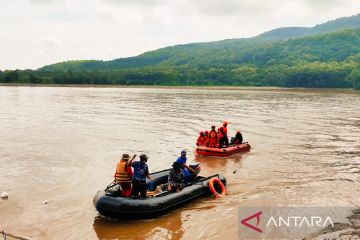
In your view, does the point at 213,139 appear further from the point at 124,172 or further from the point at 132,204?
the point at 132,204

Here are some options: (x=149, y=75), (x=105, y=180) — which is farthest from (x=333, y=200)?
(x=149, y=75)

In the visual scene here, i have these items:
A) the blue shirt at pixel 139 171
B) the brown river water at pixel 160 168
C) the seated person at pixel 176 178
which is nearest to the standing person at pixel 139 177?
the blue shirt at pixel 139 171

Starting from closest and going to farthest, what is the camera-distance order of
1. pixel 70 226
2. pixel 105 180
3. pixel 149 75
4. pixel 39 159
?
pixel 70 226 → pixel 105 180 → pixel 39 159 → pixel 149 75

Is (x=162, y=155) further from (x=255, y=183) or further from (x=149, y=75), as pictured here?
(x=149, y=75)

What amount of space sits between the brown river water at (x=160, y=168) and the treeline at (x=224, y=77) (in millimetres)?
81815

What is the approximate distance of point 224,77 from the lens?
435 feet

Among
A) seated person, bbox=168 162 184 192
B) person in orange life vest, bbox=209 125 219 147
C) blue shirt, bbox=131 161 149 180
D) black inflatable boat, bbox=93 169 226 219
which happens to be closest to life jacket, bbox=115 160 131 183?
blue shirt, bbox=131 161 149 180

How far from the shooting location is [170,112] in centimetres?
4347

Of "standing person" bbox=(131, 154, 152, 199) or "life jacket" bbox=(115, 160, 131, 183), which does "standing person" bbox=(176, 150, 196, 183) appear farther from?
"life jacket" bbox=(115, 160, 131, 183)

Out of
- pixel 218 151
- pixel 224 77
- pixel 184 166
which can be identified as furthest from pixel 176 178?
pixel 224 77

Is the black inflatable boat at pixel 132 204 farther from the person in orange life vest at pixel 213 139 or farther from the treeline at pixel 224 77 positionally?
the treeline at pixel 224 77

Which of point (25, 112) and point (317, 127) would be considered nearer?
point (317, 127)

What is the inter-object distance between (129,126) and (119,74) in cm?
10324

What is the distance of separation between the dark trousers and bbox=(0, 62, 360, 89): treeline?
10620cm
